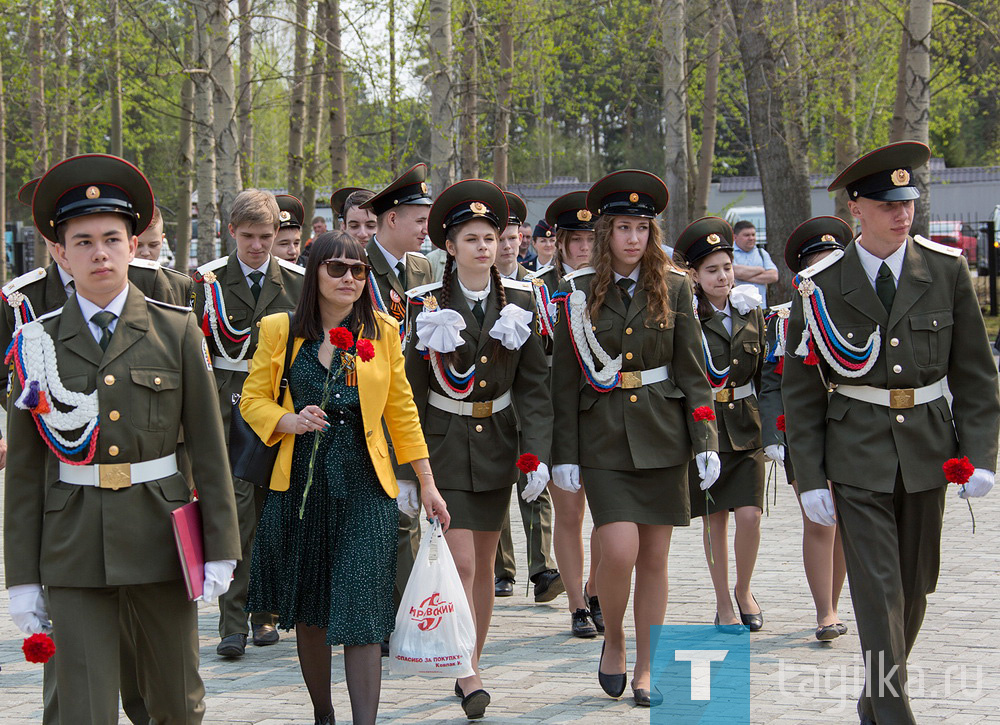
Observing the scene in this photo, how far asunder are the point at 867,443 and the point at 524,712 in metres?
1.88

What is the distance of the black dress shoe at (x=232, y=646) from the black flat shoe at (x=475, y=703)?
1.66 metres

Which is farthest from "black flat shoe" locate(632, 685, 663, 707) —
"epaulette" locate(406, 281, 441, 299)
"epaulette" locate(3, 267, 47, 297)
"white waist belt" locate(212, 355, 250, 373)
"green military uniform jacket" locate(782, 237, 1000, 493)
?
"epaulette" locate(3, 267, 47, 297)

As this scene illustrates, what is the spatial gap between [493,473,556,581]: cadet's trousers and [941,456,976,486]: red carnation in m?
3.17

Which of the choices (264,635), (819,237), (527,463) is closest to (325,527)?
(527,463)

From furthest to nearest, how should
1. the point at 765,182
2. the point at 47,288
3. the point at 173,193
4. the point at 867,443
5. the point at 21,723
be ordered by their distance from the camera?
the point at 173,193 < the point at 765,182 < the point at 47,288 < the point at 21,723 < the point at 867,443

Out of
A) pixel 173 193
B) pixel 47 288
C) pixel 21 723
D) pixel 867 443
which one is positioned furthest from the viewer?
pixel 173 193

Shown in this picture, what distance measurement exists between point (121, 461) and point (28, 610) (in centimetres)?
55

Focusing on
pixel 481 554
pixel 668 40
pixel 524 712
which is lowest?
pixel 524 712

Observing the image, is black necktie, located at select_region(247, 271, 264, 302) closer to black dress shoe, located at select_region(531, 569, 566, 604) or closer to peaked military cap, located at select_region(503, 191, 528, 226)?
peaked military cap, located at select_region(503, 191, 528, 226)

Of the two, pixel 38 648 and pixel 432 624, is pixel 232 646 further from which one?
pixel 38 648

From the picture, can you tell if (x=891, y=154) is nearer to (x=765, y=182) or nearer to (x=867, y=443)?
(x=867, y=443)

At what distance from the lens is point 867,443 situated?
16.9 ft

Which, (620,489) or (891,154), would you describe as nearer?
(891,154)

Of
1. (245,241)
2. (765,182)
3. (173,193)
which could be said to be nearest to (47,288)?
(245,241)
